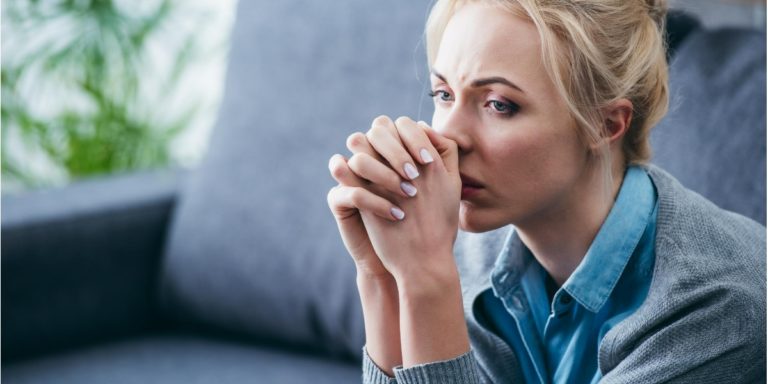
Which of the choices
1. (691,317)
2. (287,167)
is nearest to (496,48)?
(691,317)

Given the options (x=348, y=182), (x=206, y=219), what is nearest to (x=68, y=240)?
(x=206, y=219)

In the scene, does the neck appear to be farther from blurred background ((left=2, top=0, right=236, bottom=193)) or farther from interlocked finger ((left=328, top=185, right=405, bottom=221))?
blurred background ((left=2, top=0, right=236, bottom=193))

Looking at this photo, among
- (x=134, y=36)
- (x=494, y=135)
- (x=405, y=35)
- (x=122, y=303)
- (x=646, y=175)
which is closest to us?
(x=494, y=135)

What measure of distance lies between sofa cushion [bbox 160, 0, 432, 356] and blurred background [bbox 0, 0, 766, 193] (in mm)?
732

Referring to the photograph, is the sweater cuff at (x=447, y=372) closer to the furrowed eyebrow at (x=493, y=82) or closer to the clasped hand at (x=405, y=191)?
the clasped hand at (x=405, y=191)

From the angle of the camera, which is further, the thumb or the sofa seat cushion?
the sofa seat cushion

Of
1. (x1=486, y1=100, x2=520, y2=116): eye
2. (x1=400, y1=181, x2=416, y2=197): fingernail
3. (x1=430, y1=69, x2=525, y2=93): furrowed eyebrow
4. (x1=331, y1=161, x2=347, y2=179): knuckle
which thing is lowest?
(x1=400, y1=181, x2=416, y2=197): fingernail

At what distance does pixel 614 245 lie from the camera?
1157 millimetres

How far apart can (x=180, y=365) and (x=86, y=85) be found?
3.91ft

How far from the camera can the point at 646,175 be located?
121 centimetres

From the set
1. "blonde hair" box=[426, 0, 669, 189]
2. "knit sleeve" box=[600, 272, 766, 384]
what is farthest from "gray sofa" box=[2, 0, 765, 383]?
"knit sleeve" box=[600, 272, 766, 384]

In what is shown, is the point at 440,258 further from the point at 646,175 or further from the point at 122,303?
the point at 122,303

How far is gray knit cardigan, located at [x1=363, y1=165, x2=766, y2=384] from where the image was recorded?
1.06m

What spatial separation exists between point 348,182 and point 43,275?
1.00 metres
